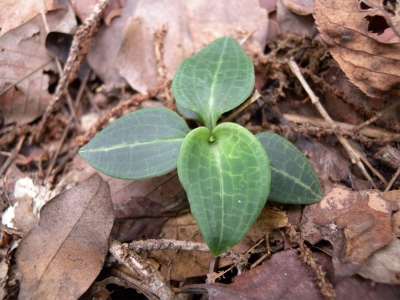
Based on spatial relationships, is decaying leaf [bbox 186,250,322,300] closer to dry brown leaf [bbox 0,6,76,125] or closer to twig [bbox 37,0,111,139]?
twig [bbox 37,0,111,139]

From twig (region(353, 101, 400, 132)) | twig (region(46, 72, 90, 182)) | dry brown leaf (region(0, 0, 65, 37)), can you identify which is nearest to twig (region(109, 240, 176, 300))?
twig (region(46, 72, 90, 182))

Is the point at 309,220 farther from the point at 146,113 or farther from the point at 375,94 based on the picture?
the point at 146,113

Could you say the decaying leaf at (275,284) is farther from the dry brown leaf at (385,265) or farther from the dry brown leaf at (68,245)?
the dry brown leaf at (68,245)

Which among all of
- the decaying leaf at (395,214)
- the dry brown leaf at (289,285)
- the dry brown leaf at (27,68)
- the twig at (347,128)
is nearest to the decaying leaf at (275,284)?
the dry brown leaf at (289,285)

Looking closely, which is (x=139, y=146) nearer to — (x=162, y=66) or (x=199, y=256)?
(x=199, y=256)

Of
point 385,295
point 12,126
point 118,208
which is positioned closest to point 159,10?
point 12,126

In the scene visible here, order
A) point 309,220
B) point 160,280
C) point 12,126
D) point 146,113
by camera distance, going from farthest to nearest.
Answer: point 12,126 < point 146,113 < point 309,220 < point 160,280
